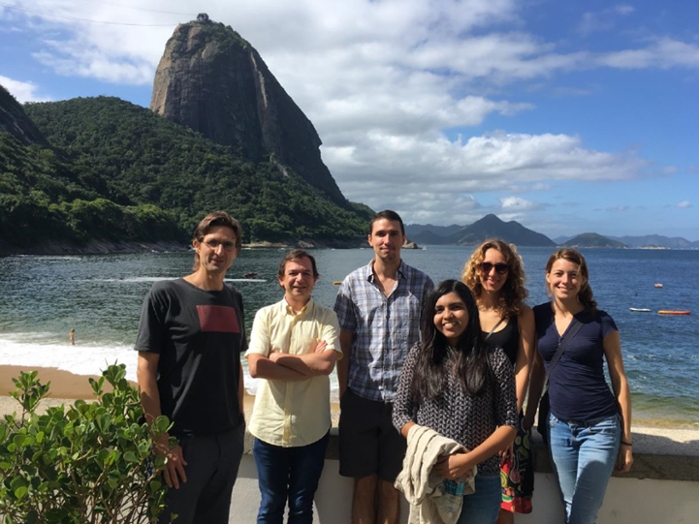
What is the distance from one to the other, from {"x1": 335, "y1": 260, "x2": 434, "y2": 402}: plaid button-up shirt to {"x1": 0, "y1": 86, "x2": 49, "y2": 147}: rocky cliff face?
8497cm

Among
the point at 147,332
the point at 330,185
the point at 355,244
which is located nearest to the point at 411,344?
the point at 147,332

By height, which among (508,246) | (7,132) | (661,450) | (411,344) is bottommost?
(661,450)

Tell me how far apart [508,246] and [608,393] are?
82 cm

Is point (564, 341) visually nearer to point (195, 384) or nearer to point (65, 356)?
point (195, 384)

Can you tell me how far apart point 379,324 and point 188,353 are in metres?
0.92

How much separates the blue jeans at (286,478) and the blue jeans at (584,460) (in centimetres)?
108

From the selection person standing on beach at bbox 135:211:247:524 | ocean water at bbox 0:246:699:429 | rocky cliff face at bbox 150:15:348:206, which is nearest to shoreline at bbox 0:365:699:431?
ocean water at bbox 0:246:699:429

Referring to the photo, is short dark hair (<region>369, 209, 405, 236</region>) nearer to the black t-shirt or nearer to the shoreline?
the black t-shirt

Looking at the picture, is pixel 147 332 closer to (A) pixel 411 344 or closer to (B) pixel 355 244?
(A) pixel 411 344

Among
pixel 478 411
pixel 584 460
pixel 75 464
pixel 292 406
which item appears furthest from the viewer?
pixel 292 406

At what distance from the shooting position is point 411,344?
247 cm

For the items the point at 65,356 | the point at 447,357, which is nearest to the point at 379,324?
the point at 447,357

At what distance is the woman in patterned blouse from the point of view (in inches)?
74.9

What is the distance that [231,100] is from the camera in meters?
147
